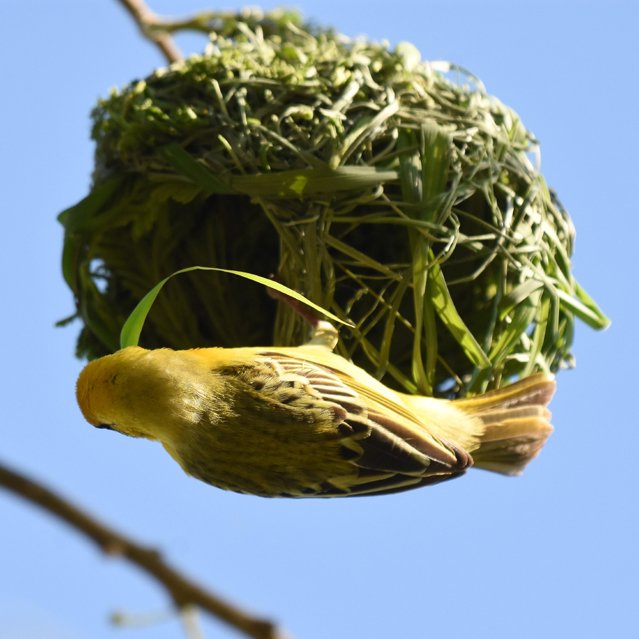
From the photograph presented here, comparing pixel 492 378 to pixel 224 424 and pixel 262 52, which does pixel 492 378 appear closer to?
pixel 224 424

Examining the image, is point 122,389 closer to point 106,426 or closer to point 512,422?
point 106,426

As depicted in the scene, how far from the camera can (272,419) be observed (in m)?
1.85

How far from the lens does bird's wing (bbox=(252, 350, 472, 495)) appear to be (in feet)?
6.08

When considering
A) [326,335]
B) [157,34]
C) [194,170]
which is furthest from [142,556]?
[157,34]

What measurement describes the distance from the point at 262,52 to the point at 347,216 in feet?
1.83

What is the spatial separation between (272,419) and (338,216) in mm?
436

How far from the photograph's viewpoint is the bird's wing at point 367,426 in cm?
185

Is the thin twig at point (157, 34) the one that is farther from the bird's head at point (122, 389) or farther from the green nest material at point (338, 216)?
the bird's head at point (122, 389)

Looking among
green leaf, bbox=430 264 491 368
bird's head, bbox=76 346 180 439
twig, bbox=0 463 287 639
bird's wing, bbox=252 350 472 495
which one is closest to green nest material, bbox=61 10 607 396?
green leaf, bbox=430 264 491 368

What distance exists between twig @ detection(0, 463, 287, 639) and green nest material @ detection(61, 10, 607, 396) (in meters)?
1.11

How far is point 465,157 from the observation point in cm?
203

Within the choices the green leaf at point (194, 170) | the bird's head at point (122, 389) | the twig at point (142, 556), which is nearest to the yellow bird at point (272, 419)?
the bird's head at point (122, 389)

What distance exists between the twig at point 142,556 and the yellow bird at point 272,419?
95 cm

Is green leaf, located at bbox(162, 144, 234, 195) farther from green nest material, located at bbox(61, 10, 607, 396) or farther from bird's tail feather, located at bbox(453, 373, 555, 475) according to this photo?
bird's tail feather, located at bbox(453, 373, 555, 475)
